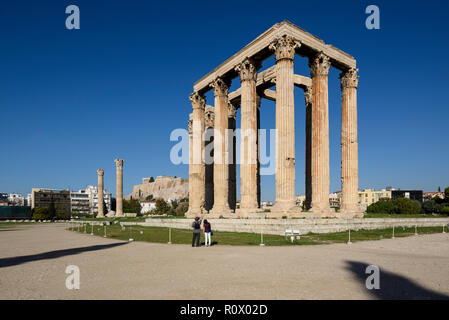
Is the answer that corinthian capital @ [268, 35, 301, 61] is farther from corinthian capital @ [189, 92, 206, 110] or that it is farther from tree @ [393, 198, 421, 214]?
tree @ [393, 198, 421, 214]

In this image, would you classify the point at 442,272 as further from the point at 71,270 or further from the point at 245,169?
the point at 245,169

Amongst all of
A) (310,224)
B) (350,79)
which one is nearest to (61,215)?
(350,79)

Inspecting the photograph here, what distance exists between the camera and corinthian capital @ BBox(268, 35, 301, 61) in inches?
1090

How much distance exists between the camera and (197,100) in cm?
4266

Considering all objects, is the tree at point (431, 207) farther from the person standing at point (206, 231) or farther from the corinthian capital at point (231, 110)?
the person standing at point (206, 231)

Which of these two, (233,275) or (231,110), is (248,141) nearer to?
(231,110)

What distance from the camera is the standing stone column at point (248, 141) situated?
3125cm

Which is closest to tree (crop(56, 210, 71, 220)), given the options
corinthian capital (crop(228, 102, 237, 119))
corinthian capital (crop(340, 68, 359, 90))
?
corinthian capital (crop(228, 102, 237, 119))

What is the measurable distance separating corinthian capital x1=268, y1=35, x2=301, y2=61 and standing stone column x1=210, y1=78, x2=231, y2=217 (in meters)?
10.7

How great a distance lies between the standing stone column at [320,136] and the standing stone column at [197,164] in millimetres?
16398

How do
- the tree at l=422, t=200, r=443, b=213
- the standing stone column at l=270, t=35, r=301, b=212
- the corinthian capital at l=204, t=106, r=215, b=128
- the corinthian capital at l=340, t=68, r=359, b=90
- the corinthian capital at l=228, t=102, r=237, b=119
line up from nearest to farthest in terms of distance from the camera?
the standing stone column at l=270, t=35, r=301, b=212, the corinthian capital at l=340, t=68, r=359, b=90, the corinthian capital at l=228, t=102, r=237, b=119, the corinthian capital at l=204, t=106, r=215, b=128, the tree at l=422, t=200, r=443, b=213

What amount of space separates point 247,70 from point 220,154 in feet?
32.7
